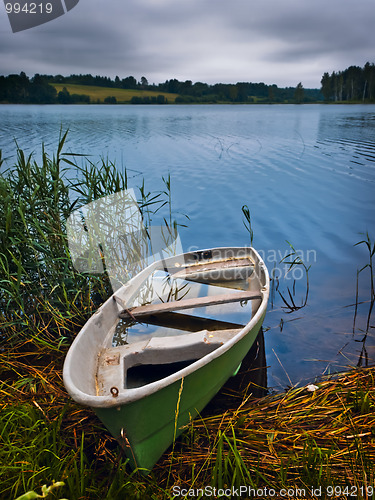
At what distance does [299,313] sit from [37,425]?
3961 mm

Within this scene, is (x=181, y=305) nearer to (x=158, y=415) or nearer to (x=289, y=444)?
(x=158, y=415)

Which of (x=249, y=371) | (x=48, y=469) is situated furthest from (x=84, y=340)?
(x=249, y=371)

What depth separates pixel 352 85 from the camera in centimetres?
6103

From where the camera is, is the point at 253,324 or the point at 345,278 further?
the point at 345,278

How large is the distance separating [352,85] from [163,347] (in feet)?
231

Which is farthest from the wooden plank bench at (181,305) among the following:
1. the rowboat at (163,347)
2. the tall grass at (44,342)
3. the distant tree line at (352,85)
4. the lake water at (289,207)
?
the distant tree line at (352,85)

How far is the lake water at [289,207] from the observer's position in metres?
4.81

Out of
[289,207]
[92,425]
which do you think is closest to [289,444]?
[92,425]

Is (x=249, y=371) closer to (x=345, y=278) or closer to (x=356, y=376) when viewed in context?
(x=356, y=376)

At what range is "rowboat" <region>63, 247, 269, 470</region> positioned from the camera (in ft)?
8.09

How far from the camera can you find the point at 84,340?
10.1 feet

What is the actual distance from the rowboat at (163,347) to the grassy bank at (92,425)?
22 centimetres

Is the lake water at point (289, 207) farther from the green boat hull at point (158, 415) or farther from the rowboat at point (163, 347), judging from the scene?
the green boat hull at point (158, 415)

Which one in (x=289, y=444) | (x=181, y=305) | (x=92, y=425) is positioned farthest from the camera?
(x=181, y=305)
